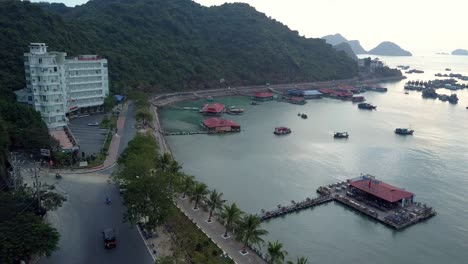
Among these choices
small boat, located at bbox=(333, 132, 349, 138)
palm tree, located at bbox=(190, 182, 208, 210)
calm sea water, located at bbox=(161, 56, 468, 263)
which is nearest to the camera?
calm sea water, located at bbox=(161, 56, 468, 263)

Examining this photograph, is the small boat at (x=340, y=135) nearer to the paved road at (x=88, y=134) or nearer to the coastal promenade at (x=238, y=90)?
the paved road at (x=88, y=134)

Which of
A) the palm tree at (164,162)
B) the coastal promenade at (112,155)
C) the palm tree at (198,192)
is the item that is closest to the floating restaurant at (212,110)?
the coastal promenade at (112,155)

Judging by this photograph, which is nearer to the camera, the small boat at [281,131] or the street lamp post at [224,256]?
the street lamp post at [224,256]

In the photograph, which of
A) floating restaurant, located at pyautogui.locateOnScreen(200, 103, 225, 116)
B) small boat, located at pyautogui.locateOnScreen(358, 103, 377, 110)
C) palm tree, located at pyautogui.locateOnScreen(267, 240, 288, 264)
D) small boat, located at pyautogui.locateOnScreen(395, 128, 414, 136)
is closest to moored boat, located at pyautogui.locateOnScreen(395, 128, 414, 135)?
small boat, located at pyautogui.locateOnScreen(395, 128, 414, 136)

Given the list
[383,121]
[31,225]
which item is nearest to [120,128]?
[31,225]

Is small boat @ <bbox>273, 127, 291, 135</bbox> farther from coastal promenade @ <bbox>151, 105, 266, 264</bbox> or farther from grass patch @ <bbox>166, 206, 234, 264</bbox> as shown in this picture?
grass patch @ <bbox>166, 206, 234, 264</bbox>

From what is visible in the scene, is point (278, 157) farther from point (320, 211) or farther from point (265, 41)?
point (265, 41)
